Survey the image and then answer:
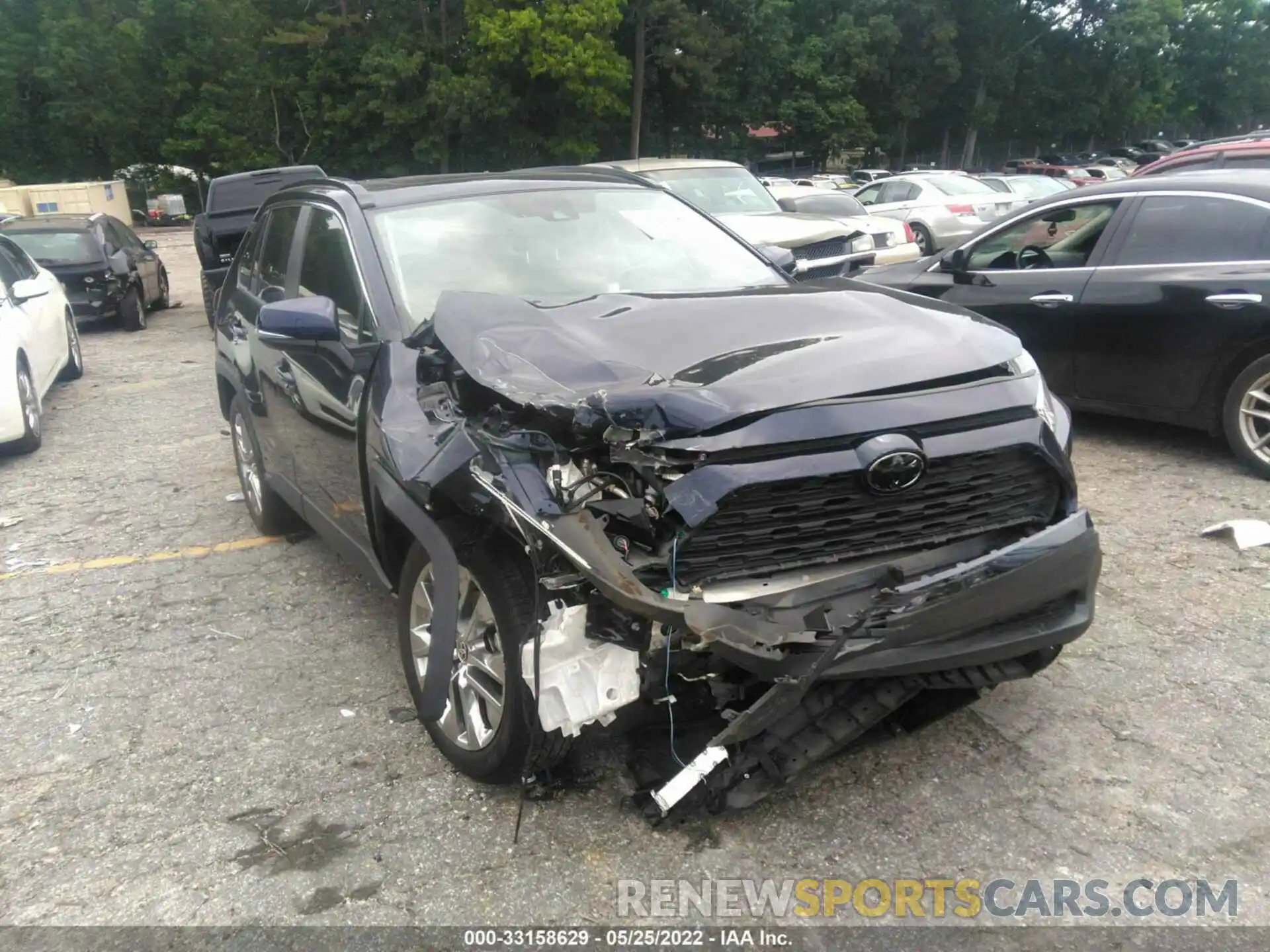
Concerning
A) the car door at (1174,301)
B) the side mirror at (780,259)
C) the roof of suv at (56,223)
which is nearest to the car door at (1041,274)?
the car door at (1174,301)

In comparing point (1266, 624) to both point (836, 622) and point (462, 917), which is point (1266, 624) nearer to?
point (836, 622)

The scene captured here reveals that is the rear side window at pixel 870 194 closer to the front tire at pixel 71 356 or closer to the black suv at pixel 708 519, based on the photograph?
the front tire at pixel 71 356

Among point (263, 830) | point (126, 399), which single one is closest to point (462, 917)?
point (263, 830)

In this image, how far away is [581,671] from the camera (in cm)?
272

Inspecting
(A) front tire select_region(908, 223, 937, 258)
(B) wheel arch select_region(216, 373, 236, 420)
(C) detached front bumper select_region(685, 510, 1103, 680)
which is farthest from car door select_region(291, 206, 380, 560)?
(A) front tire select_region(908, 223, 937, 258)

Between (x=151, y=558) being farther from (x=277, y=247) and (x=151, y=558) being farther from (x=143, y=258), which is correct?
(x=143, y=258)

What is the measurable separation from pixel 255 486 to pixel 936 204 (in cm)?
1450

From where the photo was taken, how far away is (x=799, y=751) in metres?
2.89

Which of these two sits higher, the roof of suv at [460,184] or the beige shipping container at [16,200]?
the roof of suv at [460,184]

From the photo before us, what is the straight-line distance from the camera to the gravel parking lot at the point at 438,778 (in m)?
2.85

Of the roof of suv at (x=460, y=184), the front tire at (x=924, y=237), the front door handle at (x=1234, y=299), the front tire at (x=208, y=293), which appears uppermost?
the roof of suv at (x=460, y=184)

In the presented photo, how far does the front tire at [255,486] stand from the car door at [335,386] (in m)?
0.91

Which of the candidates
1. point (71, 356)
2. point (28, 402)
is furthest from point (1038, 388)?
point (71, 356)

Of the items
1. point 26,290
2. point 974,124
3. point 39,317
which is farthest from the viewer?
point 974,124
